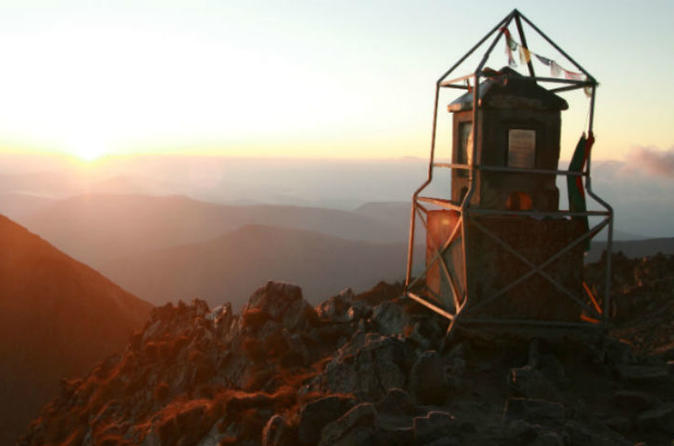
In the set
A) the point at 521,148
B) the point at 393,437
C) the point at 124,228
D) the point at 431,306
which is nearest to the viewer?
the point at 393,437

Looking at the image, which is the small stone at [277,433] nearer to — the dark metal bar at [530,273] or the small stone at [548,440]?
the small stone at [548,440]

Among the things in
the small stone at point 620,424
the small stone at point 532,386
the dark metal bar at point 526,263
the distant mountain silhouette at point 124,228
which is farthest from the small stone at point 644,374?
the distant mountain silhouette at point 124,228

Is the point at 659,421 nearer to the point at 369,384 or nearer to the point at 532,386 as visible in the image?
the point at 532,386

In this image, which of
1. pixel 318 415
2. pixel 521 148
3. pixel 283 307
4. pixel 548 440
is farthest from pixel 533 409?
pixel 283 307

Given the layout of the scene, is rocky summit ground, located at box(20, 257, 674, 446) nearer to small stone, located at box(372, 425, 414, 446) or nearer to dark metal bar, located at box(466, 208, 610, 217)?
small stone, located at box(372, 425, 414, 446)

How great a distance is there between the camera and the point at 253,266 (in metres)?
122

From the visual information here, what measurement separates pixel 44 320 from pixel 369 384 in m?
46.1

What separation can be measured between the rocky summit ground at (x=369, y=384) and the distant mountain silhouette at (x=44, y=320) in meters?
22.3

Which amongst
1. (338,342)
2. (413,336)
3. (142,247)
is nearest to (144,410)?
(338,342)

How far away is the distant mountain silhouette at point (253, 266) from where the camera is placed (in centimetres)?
10294

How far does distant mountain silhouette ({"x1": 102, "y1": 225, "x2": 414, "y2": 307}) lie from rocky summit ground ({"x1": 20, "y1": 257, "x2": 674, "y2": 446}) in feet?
240

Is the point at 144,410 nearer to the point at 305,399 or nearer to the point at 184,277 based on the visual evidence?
the point at 305,399

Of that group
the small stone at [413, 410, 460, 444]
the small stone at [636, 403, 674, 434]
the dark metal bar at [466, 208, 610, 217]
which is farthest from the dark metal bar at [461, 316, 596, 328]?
the small stone at [413, 410, 460, 444]

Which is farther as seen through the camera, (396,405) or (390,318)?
(390,318)
